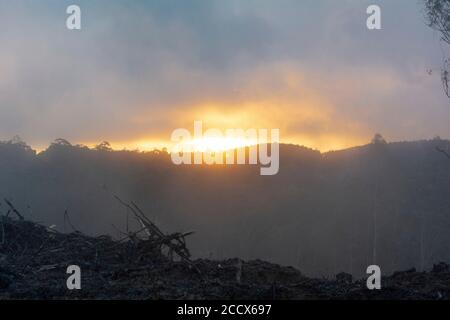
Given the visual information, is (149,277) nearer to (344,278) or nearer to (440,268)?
(344,278)

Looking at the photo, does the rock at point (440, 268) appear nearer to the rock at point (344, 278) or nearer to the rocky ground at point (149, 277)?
the rocky ground at point (149, 277)

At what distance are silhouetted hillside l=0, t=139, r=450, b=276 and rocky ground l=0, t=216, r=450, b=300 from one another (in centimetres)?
3313

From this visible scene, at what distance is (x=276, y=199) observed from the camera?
180ft

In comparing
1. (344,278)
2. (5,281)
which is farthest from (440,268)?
(5,281)

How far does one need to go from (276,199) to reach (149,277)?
148ft

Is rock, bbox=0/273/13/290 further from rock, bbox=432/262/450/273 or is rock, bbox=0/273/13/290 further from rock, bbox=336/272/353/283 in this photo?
rock, bbox=432/262/450/273

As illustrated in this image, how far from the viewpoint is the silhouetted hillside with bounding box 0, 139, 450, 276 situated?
46.9 m

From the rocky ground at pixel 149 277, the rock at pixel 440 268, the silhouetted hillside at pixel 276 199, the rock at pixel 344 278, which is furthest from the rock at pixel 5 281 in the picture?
the silhouetted hillside at pixel 276 199

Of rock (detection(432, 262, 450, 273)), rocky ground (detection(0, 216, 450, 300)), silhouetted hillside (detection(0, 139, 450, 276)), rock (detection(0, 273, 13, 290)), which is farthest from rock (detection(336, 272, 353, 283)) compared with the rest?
silhouetted hillside (detection(0, 139, 450, 276))

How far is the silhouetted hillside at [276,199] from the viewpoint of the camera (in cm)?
4691

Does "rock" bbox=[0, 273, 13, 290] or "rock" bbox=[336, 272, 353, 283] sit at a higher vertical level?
"rock" bbox=[0, 273, 13, 290]

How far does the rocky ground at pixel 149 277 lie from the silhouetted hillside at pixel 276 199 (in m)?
33.1
